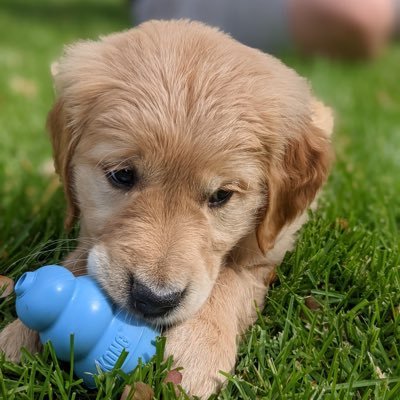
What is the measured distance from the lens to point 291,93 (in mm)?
3096

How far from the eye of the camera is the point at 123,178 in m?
2.73

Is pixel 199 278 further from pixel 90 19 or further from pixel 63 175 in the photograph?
pixel 90 19

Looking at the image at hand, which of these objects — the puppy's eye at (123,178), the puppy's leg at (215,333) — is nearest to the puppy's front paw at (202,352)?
the puppy's leg at (215,333)

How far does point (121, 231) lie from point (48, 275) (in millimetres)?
333

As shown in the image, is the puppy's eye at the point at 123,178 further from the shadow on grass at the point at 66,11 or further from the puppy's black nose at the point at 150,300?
the shadow on grass at the point at 66,11

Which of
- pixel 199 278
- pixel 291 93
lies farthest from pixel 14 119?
pixel 199 278

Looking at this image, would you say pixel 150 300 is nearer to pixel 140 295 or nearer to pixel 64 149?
pixel 140 295

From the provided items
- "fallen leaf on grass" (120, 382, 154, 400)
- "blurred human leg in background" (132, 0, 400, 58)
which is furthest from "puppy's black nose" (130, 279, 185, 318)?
"blurred human leg in background" (132, 0, 400, 58)

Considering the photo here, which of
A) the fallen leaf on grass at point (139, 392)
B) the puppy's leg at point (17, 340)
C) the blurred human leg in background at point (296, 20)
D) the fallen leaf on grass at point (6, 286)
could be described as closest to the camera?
the fallen leaf on grass at point (139, 392)

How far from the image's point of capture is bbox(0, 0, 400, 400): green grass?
2.44 meters

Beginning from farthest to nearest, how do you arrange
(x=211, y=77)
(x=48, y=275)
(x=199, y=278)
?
(x=211, y=77)
(x=199, y=278)
(x=48, y=275)

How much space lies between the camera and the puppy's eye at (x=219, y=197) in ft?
9.03

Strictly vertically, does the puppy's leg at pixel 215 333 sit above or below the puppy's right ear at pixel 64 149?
below

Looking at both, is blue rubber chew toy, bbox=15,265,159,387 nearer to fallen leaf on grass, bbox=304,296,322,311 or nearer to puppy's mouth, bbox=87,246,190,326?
puppy's mouth, bbox=87,246,190,326
